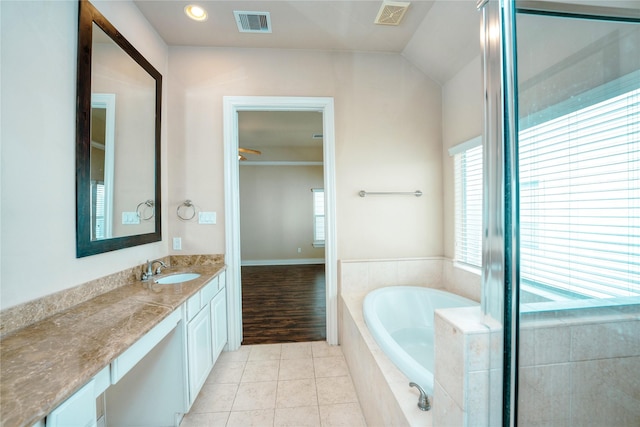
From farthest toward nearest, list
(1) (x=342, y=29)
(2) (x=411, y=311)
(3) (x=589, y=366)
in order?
(2) (x=411, y=311) < (1) (x=342, y=29) < (3) (x=589, y=366)

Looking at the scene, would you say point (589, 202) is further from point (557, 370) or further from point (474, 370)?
point (474, 370)

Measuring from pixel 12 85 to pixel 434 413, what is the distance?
6.96 feet

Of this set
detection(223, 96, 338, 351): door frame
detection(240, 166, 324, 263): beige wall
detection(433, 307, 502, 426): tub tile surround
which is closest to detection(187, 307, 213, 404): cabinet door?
detection(223, 96, 338, 351): door frame

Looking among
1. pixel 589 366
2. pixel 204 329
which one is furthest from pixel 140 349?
pixel 589 366

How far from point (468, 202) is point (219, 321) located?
7.81 ft

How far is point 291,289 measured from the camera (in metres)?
4.11

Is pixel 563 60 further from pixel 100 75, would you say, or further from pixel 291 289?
pixel 291 289

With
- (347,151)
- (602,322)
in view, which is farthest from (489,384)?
(347,151)

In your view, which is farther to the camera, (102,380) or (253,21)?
(253,21)

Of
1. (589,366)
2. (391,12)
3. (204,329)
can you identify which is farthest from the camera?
(391,12)

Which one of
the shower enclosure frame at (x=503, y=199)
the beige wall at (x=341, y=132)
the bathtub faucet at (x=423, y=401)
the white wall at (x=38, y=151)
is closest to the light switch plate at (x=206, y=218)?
the beige wall at (x=341, y=132)

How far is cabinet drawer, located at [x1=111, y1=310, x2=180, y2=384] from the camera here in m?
0.93

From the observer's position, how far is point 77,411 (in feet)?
2.38

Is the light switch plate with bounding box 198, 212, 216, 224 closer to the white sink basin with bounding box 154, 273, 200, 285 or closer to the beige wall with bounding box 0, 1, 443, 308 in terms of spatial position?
the beige wall with bounding box 0, 1, 443, 308
